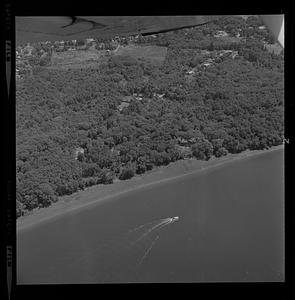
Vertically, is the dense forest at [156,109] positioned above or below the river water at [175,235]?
above

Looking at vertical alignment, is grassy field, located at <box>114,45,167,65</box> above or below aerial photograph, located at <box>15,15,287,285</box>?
above

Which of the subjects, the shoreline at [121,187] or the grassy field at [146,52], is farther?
the grassy field at [146,52]

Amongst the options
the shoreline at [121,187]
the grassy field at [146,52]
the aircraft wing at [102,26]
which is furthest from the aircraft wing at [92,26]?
the shoreline at [121,187]

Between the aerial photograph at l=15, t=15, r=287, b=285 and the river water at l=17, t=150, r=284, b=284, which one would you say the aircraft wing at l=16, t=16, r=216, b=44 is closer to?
the aerial photograph at l=15, t=15, r=287, b=285

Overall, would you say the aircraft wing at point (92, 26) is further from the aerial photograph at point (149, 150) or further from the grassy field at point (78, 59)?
the grassy field at point (78, 59)

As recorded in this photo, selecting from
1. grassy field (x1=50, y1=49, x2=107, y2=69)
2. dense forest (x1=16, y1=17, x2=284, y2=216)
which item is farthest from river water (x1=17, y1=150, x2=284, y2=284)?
grassy field (x1=50, y1=49, x2=107, y2=69)

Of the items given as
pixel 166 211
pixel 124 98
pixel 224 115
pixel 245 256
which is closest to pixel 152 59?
pixel 124 98

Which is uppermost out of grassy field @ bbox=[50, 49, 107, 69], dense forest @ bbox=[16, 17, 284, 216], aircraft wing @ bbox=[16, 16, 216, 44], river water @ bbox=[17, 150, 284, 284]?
aircraft wing @ bbox=[16, 16, 216, 44]
